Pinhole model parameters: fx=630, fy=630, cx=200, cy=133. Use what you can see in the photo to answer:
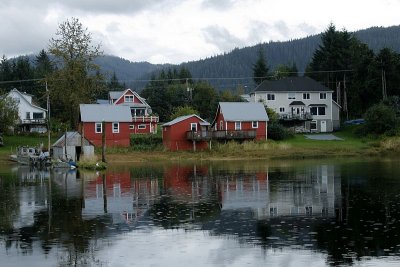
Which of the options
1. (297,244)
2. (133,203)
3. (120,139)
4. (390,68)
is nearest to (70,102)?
(120,139)

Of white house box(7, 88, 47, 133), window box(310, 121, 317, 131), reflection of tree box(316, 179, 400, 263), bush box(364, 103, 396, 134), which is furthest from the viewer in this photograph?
window box(310, 121, 317, 131)

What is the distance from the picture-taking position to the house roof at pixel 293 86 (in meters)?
101

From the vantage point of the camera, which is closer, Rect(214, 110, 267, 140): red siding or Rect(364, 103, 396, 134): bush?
Rect(364, 103, 396, 134): bush

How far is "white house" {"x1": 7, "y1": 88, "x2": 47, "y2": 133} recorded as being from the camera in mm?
97750

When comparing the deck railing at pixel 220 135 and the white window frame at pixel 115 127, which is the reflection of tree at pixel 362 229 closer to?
the deck railing at pixel 220 135

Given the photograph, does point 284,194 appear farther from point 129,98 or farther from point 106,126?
point 129,98

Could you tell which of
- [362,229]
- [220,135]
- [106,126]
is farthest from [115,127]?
[362,229]

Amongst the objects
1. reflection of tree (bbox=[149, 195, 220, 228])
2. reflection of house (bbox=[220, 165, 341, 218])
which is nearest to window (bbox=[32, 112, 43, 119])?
reflection of house (bbox=[220, 165, 341, 218])

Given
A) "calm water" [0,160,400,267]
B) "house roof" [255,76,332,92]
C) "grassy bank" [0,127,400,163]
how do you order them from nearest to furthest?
"calm water" [0,160,400,267] < "grassy bank" [0,127,400,163] < "house roof" [255,76,332,92]

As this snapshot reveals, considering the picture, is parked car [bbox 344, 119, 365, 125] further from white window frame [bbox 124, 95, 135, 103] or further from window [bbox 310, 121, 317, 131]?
white window frame [bbox 124, 95, 135, 103]

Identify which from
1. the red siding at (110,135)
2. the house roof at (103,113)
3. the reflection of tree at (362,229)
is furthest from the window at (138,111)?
the reflection of tree at (362,229)

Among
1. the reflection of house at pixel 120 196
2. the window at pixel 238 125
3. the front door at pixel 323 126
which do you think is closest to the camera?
the reflection of house at pixel 120 196

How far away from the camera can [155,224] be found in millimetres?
28078

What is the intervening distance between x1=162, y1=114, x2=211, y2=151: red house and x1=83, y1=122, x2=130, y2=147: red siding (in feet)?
16.6
